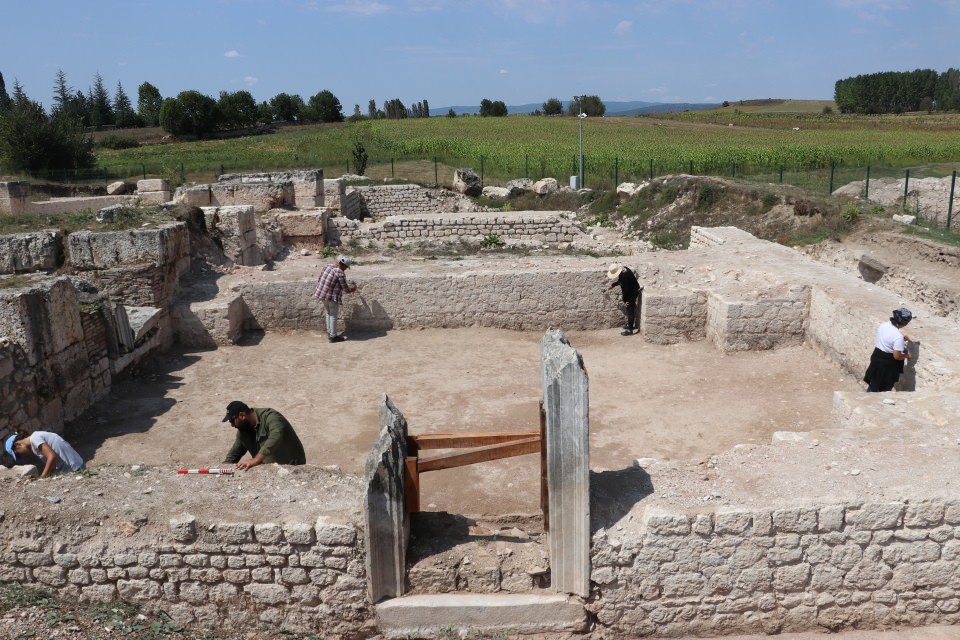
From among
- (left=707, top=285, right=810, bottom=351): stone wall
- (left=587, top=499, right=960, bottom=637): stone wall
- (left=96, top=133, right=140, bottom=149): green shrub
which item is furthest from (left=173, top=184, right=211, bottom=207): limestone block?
(left=96, top=133, right=140, bottom=149): green shrub

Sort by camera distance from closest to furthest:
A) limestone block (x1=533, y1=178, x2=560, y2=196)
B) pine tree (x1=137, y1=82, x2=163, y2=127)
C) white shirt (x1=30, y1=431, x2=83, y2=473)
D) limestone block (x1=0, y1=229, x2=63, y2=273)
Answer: white shirt (x1=30, y1=431, x2=83, y2=473) → limestone block (x1=0, y1=229, x2=63, y2=273) → limestone block (x1=533, y1=178, x2=560, y2=196) → pine tree (x1=137, y1=82, x2=163, y2=127)

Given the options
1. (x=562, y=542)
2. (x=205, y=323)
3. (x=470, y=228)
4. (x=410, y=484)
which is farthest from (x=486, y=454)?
(x=470, y=228)

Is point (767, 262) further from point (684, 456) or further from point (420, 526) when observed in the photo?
point (420, 526)

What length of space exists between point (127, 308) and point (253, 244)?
460cm

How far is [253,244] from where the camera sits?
47.8 feet

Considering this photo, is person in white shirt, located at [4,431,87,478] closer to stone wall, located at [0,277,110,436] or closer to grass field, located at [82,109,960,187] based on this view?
stone wall, located at [0,277,110,436]

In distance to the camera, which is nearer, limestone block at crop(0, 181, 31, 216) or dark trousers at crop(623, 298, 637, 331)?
dark trousers at crop(623, 298, 637, 331)

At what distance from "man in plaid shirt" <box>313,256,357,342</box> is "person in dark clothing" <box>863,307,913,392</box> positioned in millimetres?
6962

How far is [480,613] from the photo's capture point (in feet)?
15.3

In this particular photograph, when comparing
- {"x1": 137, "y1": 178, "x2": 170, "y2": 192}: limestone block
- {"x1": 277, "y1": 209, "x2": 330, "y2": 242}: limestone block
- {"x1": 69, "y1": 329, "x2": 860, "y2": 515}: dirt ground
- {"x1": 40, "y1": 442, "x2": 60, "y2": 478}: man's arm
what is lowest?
{"x1": 69, "y1": 329, "x2": 860, "y2": 515}: dirt ground

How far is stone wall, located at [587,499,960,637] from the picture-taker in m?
4.62

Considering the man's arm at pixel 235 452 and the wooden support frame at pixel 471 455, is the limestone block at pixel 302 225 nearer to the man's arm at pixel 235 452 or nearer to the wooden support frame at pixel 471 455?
the man's arm at pixel 235 452

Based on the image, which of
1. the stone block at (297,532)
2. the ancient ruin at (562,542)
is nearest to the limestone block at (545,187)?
the ancient ruin at (562,542)

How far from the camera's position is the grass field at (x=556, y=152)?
31.9 meters
